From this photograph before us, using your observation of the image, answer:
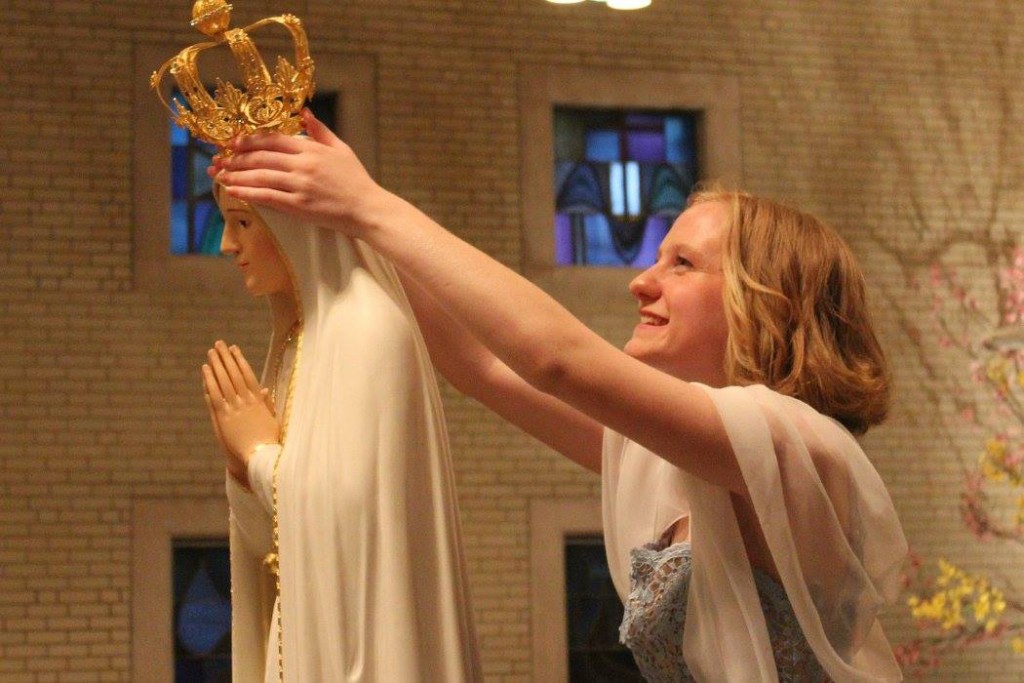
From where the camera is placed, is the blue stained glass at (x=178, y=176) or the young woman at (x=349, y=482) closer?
the young woman at (x=349, y=482)

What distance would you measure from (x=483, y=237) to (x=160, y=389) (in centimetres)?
185

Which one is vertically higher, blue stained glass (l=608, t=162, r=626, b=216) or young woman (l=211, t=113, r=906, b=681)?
blue stained glass (l=608, t=162, r=626, b=216)

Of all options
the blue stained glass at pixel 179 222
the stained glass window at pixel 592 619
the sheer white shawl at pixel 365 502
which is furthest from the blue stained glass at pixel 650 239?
the sheer white shawl at pixel 365 502

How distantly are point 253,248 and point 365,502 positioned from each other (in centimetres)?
58

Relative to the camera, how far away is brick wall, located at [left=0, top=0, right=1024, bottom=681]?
7660mm

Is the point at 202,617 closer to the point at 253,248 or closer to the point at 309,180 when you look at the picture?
the point at 253,248

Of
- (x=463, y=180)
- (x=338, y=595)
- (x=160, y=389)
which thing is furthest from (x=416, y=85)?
(x=338, y=595)

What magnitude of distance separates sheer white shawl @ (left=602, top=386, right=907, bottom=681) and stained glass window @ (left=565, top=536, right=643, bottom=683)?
5.90 m

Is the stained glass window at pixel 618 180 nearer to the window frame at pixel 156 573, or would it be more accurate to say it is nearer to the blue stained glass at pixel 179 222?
the blue stained glass at pixel 179 222

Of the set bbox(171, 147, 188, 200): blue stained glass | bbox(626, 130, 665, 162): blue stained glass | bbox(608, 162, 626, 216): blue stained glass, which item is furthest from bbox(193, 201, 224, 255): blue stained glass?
bbox(626, 130, 665, 162): blue stained glass

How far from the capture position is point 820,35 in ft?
30.2

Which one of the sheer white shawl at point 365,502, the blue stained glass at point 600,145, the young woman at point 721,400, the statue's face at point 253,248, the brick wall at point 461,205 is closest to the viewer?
the young woman at point 721,400

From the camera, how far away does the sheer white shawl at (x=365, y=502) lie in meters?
2.51

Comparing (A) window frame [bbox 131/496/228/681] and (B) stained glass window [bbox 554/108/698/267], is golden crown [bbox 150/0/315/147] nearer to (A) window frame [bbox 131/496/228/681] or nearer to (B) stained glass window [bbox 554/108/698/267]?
(A) window frame [bbox 131/496/228/681]
